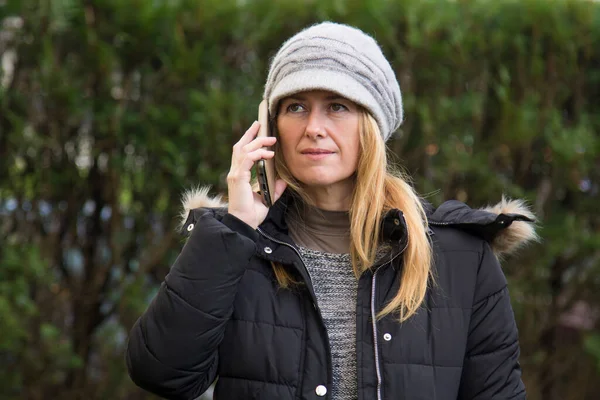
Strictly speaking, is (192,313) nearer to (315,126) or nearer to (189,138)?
(315,126)

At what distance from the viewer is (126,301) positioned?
4.37m

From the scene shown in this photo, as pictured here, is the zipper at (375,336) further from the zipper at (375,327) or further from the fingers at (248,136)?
the fingers at (248,136)

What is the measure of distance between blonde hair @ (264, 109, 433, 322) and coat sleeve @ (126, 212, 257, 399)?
0.61 feet

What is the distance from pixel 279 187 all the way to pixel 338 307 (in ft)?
1.39

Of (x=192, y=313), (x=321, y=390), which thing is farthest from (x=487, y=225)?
(x=192, y=313)

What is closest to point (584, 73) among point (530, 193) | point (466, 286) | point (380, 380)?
point (530, 193)

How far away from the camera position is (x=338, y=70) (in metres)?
2.37

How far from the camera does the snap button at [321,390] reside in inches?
87.7

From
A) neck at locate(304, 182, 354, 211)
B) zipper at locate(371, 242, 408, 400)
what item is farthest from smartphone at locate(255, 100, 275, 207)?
zipper at locate(371, 242, 408, 400)

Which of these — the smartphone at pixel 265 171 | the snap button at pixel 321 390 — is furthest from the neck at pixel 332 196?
the snap button at pixel 321 390

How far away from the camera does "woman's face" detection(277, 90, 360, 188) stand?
241cm

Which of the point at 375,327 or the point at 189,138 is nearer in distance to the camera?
the point at 375,327

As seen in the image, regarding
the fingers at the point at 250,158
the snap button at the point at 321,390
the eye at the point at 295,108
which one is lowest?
the snap button at the point at 321,390

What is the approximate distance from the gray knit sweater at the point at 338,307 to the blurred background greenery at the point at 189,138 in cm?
197
